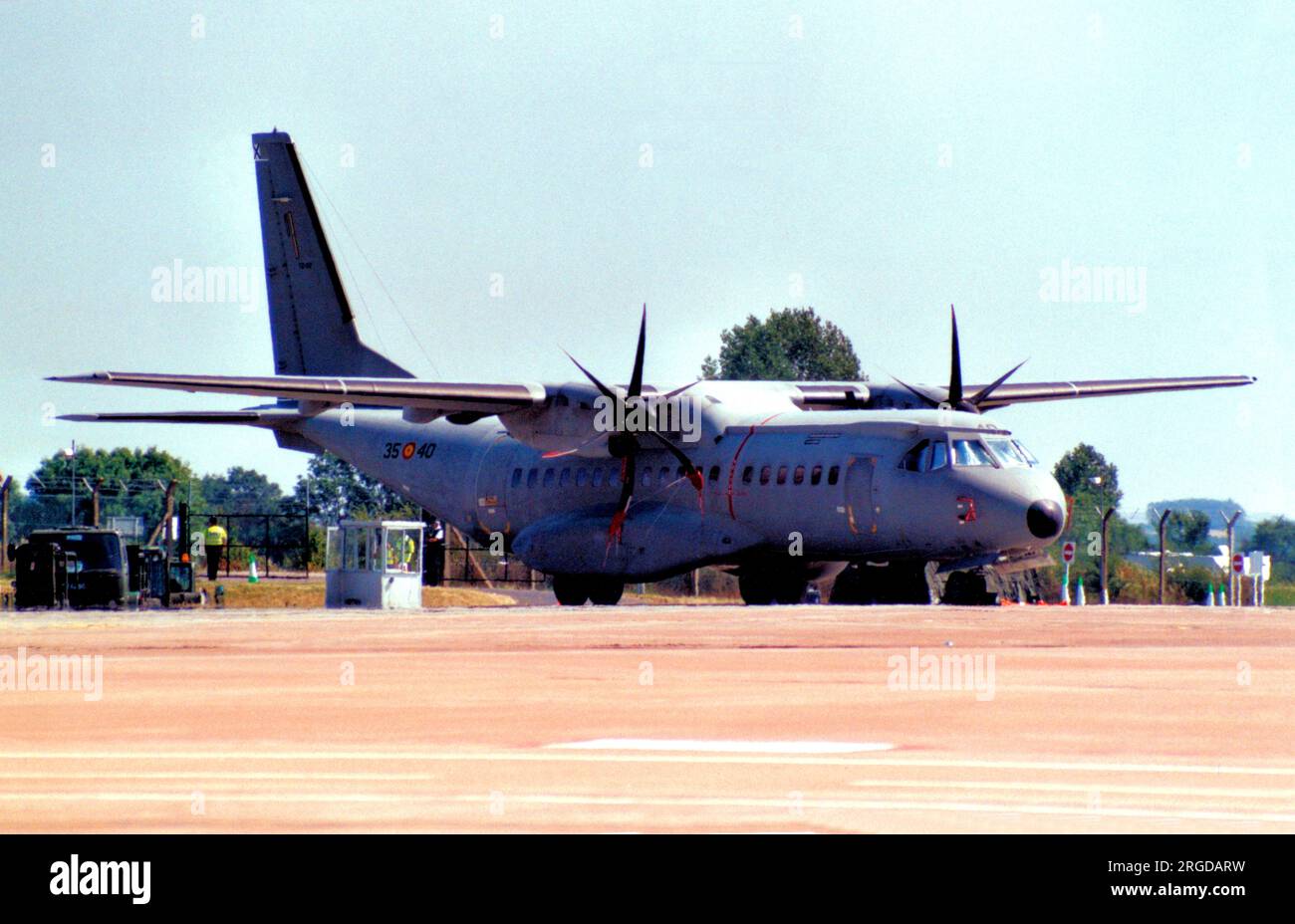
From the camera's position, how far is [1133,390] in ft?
143

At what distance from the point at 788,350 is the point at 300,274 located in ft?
234

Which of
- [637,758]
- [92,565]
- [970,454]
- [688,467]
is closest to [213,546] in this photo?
[92,565]

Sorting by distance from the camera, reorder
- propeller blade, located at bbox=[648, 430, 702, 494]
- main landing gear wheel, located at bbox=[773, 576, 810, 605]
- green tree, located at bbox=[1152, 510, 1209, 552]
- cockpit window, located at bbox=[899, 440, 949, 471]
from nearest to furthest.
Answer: cockpit window, located at bbox=[899, 440, 949, 471] → propeller blade, located at bbox=[648, 430, 702, 494] → main landing gear wheel, located at bbox=[773, 576, 810, 605] → green tree, located at bbox=[1152, 510, 1209, 552]

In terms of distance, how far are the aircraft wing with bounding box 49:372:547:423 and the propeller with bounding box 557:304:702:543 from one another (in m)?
1.31

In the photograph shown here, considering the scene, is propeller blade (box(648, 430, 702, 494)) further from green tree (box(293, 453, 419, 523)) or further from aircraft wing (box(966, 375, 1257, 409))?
green tree (box(293, 453, 419, 523))

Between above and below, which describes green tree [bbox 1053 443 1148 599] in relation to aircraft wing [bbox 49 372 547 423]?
below

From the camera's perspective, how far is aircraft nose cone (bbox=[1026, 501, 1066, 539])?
33.2 m

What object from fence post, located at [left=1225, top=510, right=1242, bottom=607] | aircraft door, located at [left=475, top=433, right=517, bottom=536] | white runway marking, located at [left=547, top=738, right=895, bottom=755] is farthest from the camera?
fence post, located at [left=1225, top=510, right=1242, bottom=607]

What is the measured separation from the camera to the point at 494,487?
41.5 meters

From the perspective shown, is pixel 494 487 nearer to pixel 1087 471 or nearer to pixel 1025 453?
pixel 1025 453

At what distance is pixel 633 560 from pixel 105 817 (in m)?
30.7

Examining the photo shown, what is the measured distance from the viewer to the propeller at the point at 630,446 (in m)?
37.2

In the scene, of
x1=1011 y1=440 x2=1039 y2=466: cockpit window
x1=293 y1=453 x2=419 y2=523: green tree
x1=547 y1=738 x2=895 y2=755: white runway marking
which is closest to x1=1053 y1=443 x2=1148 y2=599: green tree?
x1=1011 y1=440 x2=1039 y2=466: cockpit window
